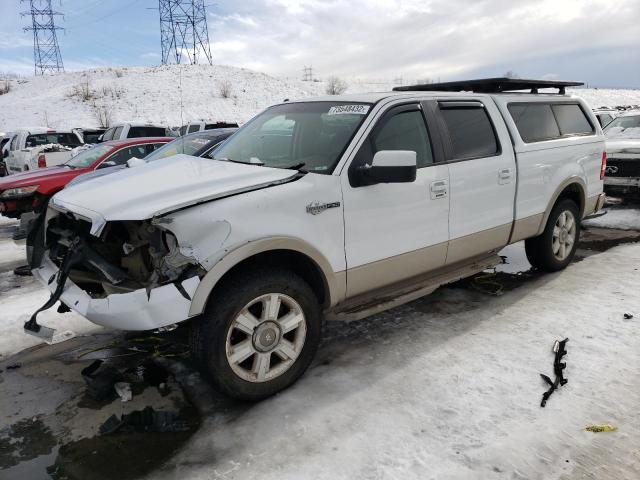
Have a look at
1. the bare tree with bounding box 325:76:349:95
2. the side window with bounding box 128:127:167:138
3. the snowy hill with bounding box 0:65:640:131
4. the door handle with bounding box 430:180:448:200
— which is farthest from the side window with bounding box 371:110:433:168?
the bare tree with bounding box 325:76:349:95

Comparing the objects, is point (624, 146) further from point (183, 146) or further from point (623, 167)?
point (183, 146)

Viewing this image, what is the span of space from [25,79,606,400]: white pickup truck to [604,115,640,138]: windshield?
6.85 meters

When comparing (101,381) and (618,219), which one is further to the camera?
(618,219)

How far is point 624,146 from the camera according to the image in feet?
29.2

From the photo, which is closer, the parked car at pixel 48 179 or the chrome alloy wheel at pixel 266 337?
the chrome alloy wheel at pixel 266 337

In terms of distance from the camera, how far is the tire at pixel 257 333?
2.85 metres

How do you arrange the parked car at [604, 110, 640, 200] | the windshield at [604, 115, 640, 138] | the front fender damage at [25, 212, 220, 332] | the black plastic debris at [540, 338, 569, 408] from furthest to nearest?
the windshield at [604, 115, 640, 138] < the parked car at [604, 110, 640, 200] < the black plastic debris at [540, 338, 569, 408] < the front fender damage at [25, 212, 220, 332]

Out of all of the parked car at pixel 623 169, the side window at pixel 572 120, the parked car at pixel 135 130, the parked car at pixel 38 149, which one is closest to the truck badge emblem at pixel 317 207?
the side window at pixel 572 120

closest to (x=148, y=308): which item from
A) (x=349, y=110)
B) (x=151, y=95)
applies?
(x=349, y=110)

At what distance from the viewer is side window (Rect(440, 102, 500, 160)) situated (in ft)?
13.5

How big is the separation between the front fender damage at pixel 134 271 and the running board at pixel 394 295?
1.15 m

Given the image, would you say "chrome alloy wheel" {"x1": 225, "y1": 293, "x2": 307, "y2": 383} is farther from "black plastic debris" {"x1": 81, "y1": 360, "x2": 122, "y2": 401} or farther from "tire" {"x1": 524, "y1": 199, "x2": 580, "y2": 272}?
"tire" {"x1": 524, "y1": 199, "x2": 580, "y2": 272}

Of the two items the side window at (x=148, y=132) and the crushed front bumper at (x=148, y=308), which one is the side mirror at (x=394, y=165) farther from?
the side window at (x=148, y=132)

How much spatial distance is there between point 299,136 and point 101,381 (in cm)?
224
